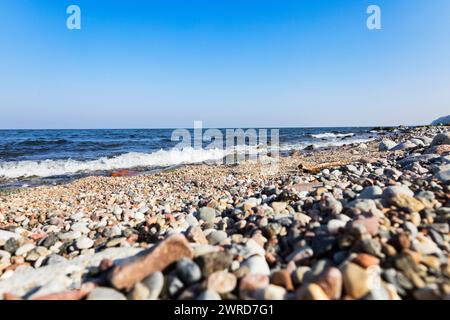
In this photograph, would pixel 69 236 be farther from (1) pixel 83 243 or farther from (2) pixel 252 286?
(2) pixel 252 286

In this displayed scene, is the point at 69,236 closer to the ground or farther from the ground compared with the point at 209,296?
closer to the ground

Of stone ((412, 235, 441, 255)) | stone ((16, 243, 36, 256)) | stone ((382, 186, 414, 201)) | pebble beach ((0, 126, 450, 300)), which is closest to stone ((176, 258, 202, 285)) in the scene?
pebble beach ((0, 126, 450, 300))

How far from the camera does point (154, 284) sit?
1.39 meters

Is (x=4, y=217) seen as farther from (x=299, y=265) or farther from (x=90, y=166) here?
(x=90, y=166)

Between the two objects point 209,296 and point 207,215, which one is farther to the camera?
point 207,215

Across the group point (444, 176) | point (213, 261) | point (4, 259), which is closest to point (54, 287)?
point (213, 261)

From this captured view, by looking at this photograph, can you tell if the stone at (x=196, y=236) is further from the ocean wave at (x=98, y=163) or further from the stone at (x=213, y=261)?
the ocean wave at (x=98, y=163)

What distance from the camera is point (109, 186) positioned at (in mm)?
6965

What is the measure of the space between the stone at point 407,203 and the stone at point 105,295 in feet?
6.49

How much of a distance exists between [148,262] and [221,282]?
1.36 feet

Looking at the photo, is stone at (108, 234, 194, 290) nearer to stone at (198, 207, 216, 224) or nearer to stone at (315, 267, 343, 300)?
stone at (315, 267, 343, 300)

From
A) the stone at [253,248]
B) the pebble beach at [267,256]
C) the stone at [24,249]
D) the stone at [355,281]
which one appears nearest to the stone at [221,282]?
the pebble beach at [267,256]
